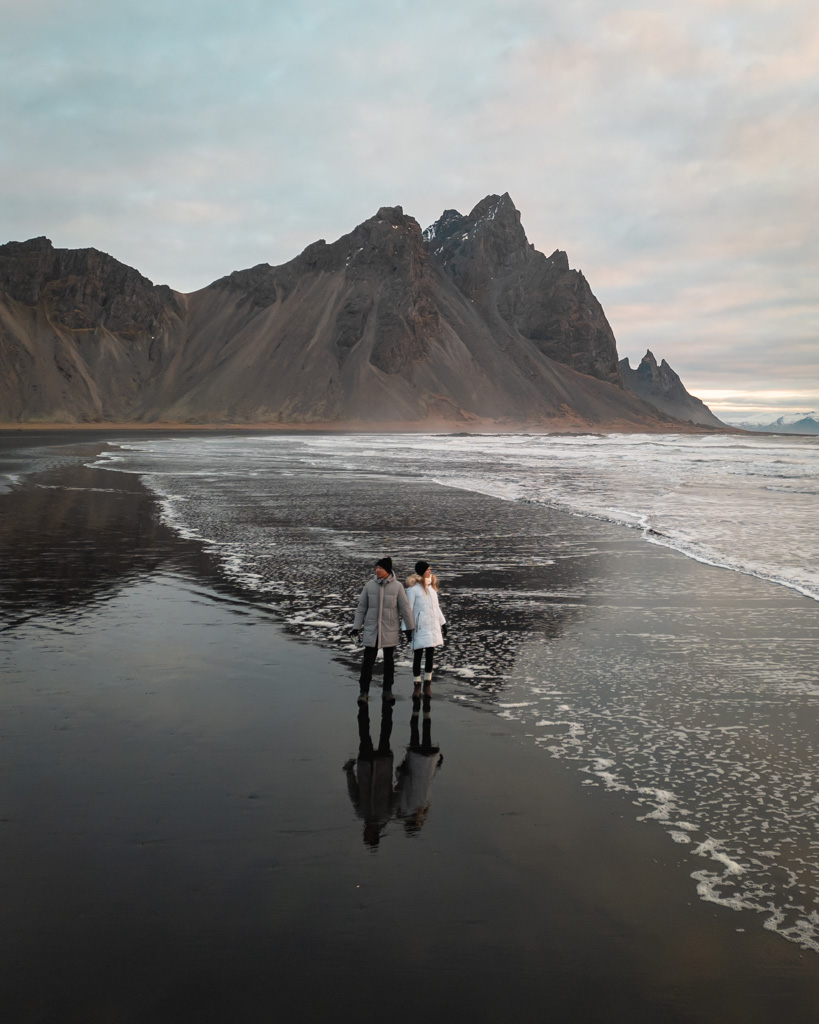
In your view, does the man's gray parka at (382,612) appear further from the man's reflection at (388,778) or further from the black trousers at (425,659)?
the man's reflection at (388,778)

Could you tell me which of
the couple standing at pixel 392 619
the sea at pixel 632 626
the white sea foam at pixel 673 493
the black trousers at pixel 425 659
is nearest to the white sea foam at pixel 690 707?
the sea at pixel 632 626

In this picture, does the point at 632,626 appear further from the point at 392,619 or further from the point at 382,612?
the point at 382,612

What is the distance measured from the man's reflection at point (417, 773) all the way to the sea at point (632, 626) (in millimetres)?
842

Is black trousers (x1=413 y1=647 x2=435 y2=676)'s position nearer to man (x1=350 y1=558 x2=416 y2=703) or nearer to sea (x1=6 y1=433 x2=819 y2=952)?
man (x1=350 y1=558 x2=416 y2=703)

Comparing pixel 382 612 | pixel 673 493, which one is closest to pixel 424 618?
pixel 382 612

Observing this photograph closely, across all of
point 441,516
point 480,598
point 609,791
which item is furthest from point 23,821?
point 441,516

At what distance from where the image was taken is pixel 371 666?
8.43m

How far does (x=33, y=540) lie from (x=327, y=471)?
26.1 meters

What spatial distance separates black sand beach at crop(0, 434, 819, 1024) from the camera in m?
4.00

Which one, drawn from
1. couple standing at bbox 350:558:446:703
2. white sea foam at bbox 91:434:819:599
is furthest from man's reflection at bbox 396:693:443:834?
white sea foam at bbox 91:434:819:599

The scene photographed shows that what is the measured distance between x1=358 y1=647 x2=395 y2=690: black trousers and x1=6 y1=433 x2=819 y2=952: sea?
2.25 feet

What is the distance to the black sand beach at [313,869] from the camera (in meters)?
4.00

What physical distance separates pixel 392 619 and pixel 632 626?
14.9 feet

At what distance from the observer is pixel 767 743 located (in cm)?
718
